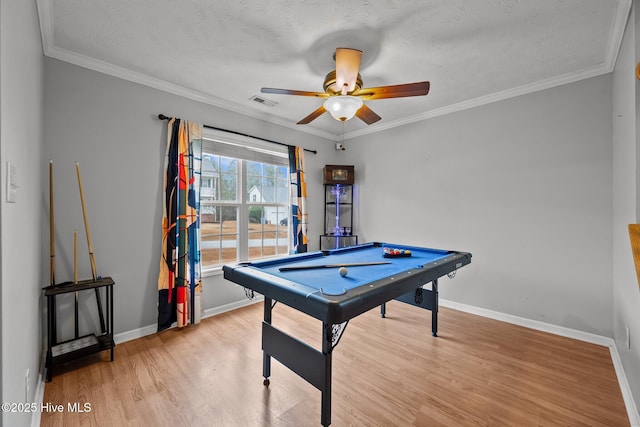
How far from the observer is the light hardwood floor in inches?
66.6

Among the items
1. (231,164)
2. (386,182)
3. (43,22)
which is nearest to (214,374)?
(231,164)

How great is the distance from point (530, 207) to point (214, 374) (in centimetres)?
345

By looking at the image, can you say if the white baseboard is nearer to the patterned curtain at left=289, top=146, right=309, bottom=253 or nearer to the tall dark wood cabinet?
the tall dark wood cabinet

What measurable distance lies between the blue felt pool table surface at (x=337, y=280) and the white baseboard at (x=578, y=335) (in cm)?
114

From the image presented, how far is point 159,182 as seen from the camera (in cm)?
284

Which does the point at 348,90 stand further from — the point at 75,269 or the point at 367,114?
the point at 75,269

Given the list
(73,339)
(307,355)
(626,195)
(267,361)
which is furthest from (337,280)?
(73,339)

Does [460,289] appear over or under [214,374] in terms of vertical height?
over

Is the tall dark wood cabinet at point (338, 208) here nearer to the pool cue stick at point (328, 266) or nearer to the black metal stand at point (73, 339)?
the pool cue stick at point (328, 266)

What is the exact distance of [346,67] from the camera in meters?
2.04

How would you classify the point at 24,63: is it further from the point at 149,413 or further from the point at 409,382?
the point at 409,382

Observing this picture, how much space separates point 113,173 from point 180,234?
816 mm

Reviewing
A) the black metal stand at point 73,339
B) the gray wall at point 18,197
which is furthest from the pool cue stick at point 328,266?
the black metal stand at point 73,339

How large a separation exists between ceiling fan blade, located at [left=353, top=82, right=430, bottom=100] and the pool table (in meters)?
1.32
